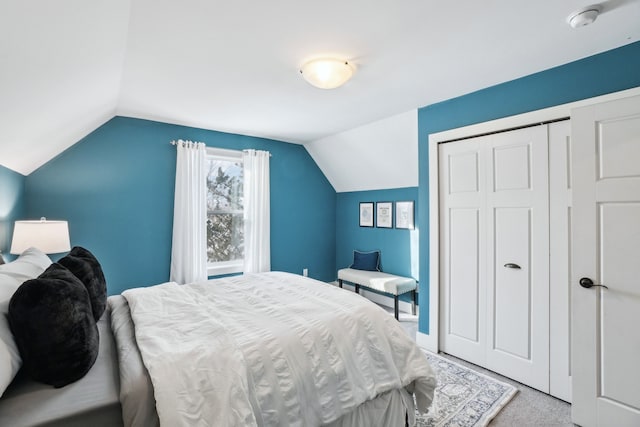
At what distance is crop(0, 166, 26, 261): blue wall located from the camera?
237 centimetres

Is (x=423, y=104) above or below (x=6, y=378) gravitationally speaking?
above

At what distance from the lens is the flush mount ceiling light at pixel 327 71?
2127 mm

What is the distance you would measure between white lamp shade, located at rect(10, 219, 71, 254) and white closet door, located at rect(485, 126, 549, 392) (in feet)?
12.0

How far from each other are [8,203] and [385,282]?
381 cm

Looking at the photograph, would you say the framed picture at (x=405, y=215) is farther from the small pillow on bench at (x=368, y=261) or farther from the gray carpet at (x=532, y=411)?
the gray carpet at (x=532, y=411)

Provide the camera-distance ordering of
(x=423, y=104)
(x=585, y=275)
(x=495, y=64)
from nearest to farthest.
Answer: (x=585, y=275)
(x=495, y=64)
(x=423, y=104)

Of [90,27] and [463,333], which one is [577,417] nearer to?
[463,333]

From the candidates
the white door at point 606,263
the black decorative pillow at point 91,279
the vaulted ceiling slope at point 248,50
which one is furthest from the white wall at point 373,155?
the black decorative pillow at point 91,279

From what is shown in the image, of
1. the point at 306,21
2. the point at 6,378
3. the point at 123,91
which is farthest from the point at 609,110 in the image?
the point at 123,91

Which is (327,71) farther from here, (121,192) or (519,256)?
(121,192)

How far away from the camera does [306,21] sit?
1.72 meters

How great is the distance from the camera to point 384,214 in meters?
4.52

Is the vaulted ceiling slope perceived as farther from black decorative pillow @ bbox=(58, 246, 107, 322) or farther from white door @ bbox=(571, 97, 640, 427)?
black decorative pillow @ bbox=(58, 246, 107, 322)

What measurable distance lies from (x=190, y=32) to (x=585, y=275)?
9.53 feet
